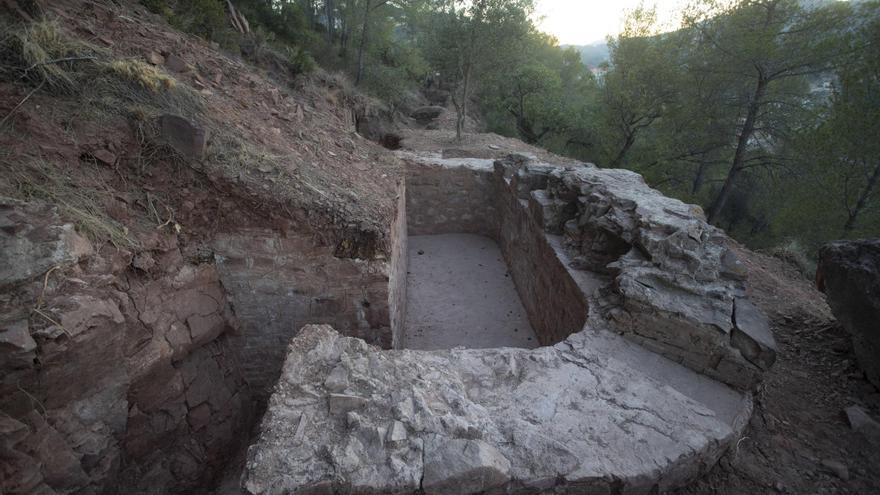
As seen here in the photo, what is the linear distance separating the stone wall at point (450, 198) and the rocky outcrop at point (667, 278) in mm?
2852

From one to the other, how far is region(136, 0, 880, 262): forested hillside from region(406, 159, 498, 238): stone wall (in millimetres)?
3353

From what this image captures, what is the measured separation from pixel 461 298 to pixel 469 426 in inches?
154

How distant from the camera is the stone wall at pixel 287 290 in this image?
3520mm

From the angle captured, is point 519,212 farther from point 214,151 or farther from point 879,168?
point 879,168

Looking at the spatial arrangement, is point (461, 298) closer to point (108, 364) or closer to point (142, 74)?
point (108, 364)

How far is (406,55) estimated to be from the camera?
55.0 feet

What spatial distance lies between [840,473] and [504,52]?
10.2 metres

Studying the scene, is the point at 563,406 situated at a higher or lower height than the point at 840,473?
higher

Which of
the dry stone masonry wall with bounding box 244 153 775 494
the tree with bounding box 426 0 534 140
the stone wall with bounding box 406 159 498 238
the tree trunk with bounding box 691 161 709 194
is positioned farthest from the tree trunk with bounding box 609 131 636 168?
the dry stone masonry wall with bounding box 244 153 775 494

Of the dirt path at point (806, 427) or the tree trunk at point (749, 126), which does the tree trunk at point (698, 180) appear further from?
the dirt path at point (806, 427)

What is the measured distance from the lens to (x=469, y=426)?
2.10 metres

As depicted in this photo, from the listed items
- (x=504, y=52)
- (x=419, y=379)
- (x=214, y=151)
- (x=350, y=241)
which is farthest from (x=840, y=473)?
(x=504, y=52)

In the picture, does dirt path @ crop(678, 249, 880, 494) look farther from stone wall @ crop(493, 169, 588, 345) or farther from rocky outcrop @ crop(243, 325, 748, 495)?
stone wall @ crop(493, 169, 588, 345)

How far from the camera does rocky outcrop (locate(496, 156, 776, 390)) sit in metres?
2.73
